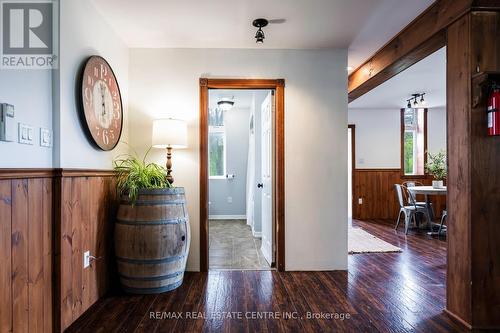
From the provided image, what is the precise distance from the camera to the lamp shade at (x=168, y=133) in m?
2.72

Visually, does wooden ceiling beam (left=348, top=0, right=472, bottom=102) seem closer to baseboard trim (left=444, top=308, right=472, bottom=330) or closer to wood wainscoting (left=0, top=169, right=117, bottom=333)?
baseboard trim (left=444, top=308, right=472, bottom=330)

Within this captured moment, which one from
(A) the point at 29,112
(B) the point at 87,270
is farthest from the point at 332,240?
(A) the point at 29,112

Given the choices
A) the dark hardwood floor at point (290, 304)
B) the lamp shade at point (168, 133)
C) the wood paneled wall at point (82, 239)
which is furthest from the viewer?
the lamp shade at point (168, 133)

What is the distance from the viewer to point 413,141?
670cm

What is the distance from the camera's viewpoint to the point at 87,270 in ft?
7.31

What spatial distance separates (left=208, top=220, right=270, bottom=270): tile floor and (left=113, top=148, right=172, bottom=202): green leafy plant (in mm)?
1148

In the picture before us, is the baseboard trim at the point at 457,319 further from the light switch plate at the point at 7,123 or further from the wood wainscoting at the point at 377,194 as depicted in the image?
the wood wainscoting at the point at 377,194

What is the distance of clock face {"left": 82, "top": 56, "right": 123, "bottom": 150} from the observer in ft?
7.22

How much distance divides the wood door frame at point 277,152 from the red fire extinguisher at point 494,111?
1636mm

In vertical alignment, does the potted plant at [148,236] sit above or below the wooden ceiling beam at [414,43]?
below

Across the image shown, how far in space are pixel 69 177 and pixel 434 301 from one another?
2.80 metres

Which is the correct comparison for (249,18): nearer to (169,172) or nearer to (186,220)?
(169,172)

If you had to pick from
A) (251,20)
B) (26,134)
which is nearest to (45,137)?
(26,134)

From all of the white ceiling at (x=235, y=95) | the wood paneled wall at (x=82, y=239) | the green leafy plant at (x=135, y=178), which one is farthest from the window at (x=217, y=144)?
the wood paneled wall at (x=82, y=239)
